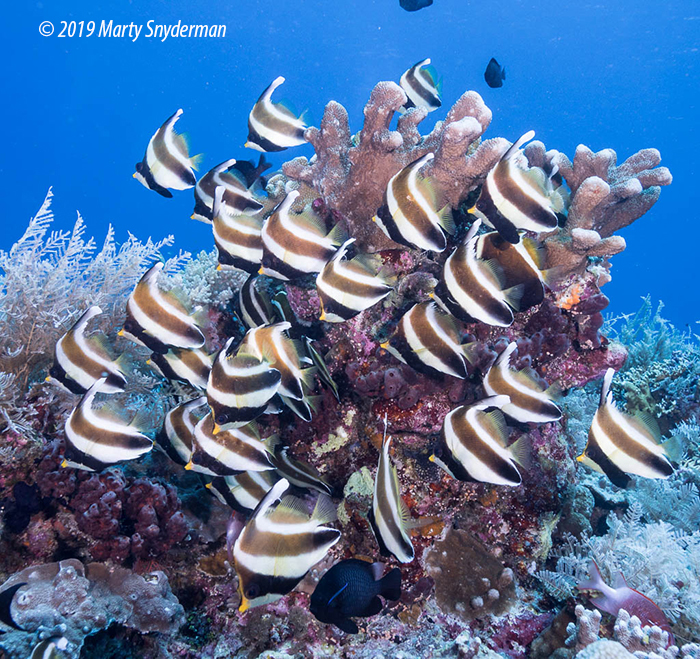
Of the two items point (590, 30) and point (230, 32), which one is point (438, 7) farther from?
→ point (230, 32)

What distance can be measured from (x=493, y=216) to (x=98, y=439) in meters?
2.60

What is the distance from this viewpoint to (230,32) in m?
83.4

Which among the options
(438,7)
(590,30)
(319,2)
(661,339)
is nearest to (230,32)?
(319,2)

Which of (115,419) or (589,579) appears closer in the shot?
(115,419)

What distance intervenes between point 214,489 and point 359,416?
1.28m

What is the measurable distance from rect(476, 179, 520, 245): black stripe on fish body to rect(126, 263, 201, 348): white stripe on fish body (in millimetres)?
1831

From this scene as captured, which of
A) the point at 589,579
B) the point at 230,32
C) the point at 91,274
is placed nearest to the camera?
the point at 589,579

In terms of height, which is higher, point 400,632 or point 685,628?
point 685,628

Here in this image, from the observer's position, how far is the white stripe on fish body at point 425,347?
8.43 ft

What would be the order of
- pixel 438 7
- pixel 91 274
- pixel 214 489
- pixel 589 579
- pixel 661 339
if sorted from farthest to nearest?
pixel 438 7, pixel 661 339, pixel 91 274, pixel 589 579, pixel 214 489

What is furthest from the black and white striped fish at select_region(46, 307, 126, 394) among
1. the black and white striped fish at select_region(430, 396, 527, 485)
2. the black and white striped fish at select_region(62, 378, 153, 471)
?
the black and white striped fish at select_region(430, 396, 527, 485)

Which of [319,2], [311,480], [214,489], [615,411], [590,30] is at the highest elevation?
[590,30]

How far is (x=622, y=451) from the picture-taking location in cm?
227

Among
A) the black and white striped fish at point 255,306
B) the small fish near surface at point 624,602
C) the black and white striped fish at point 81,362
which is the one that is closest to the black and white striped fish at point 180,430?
the black and white striped fish at point 81,362
